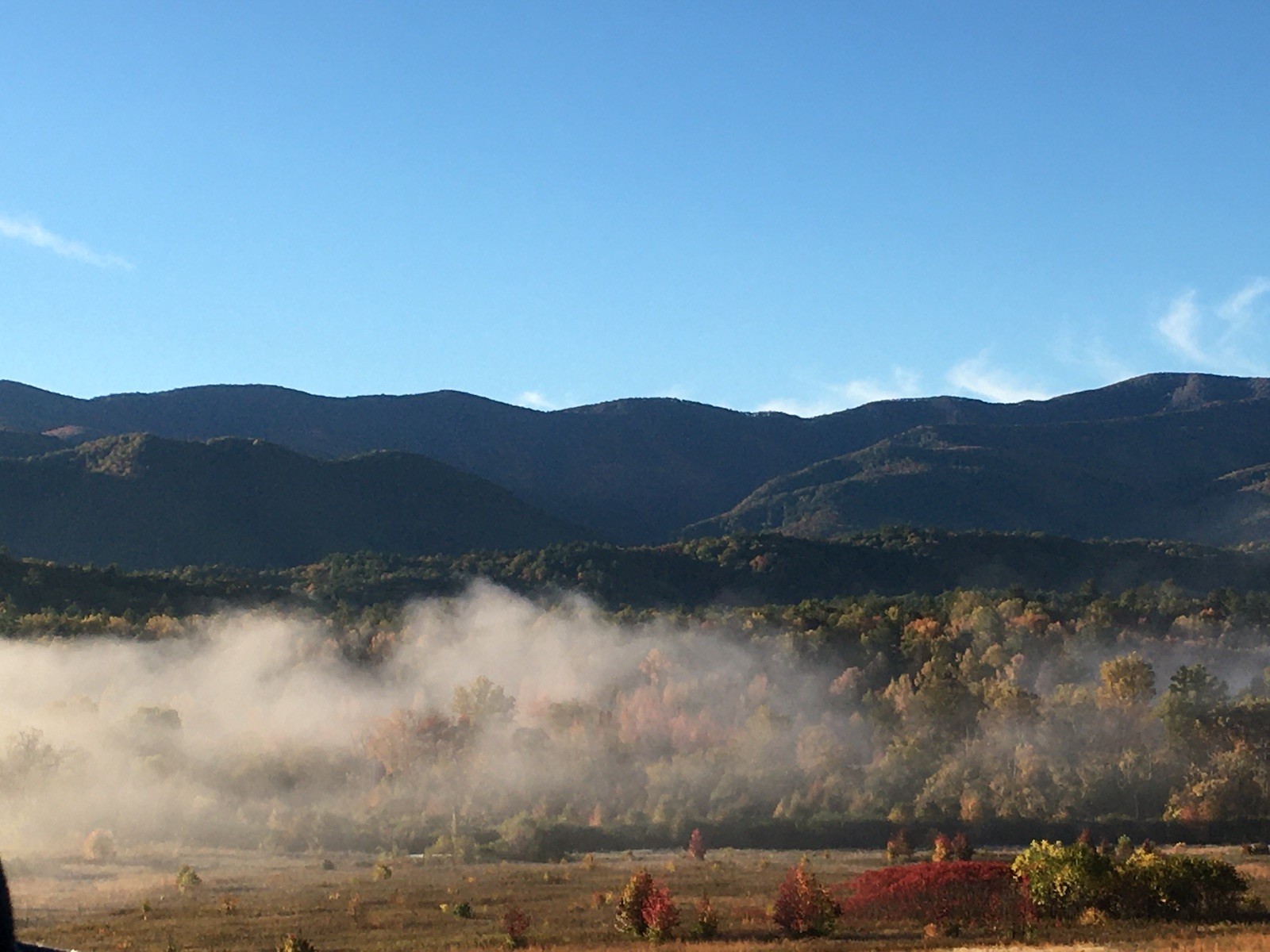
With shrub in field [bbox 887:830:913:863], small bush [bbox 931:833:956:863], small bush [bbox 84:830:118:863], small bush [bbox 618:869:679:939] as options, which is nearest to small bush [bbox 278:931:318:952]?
small bush [bbox 618:869:679:939]

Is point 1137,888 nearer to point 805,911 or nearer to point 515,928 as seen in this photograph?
point 805,911

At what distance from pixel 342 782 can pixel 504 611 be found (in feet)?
122

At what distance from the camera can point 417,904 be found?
152 feet

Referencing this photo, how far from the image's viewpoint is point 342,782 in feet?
265

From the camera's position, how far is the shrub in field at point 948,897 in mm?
38678

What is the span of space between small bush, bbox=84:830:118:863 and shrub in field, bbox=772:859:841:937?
110ft

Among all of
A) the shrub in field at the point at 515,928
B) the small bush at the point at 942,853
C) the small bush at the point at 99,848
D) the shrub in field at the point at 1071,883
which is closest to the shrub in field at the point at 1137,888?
the shrub in field at the point at 1071,883

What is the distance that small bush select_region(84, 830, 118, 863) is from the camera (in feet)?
198

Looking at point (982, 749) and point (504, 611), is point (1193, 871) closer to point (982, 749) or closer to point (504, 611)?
point (982, 749)

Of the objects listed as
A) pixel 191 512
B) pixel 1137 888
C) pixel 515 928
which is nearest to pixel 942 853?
pixel 1137 888

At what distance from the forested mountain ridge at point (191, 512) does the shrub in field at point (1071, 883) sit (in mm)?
131124

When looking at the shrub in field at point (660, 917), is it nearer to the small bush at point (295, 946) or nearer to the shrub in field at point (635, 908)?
the shrub in field at point (635, 908)

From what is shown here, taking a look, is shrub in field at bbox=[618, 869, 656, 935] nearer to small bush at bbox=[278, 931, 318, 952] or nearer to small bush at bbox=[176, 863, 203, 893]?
small bush at bbox=[278, 931, 318, 952]

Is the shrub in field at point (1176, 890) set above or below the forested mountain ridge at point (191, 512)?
below
